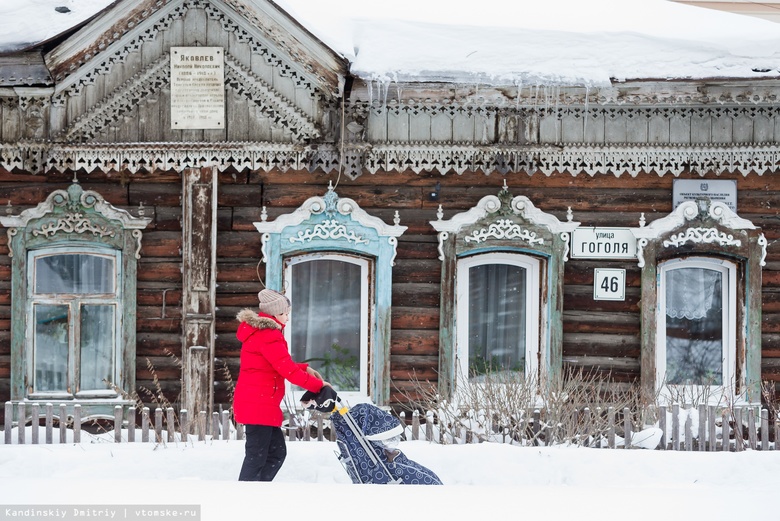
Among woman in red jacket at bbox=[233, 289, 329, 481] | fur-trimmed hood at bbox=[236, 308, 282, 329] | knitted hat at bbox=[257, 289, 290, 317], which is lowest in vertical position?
woman in red jacket at bbox=[233, 289, 329, 481]

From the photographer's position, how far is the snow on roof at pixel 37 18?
679cm

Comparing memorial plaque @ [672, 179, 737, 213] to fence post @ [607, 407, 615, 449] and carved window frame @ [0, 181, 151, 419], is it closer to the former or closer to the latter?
fence post @ [607, 407, 615, 449]

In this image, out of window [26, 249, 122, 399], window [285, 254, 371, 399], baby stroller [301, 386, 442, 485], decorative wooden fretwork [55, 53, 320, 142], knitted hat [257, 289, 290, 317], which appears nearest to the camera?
baby stroller [301, 386, 442, 485]

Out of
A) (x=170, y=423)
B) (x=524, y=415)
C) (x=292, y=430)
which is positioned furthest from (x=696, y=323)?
(x=170, y=423)

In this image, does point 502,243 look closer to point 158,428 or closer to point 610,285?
point 610,285

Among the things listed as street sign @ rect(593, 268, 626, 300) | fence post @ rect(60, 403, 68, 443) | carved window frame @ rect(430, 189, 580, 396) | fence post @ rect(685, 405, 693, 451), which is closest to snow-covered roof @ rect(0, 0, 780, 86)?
carved window frame @ rect(430, 189, 580, 396)

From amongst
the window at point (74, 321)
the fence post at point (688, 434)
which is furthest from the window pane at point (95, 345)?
the fence post at point (688, 434)

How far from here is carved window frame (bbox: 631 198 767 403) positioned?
754 centimetres

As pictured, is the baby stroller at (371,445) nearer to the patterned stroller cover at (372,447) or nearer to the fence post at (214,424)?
the patterned stroller cover at (372,447)

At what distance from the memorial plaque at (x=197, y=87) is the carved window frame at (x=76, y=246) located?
1119 mm

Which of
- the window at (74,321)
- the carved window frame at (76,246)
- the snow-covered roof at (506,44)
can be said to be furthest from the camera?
the window at (74,321)

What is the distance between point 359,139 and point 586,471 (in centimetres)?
356

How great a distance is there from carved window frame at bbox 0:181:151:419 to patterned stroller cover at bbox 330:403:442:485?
3.47 meters

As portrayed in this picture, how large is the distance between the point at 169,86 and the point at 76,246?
5.97 ft
